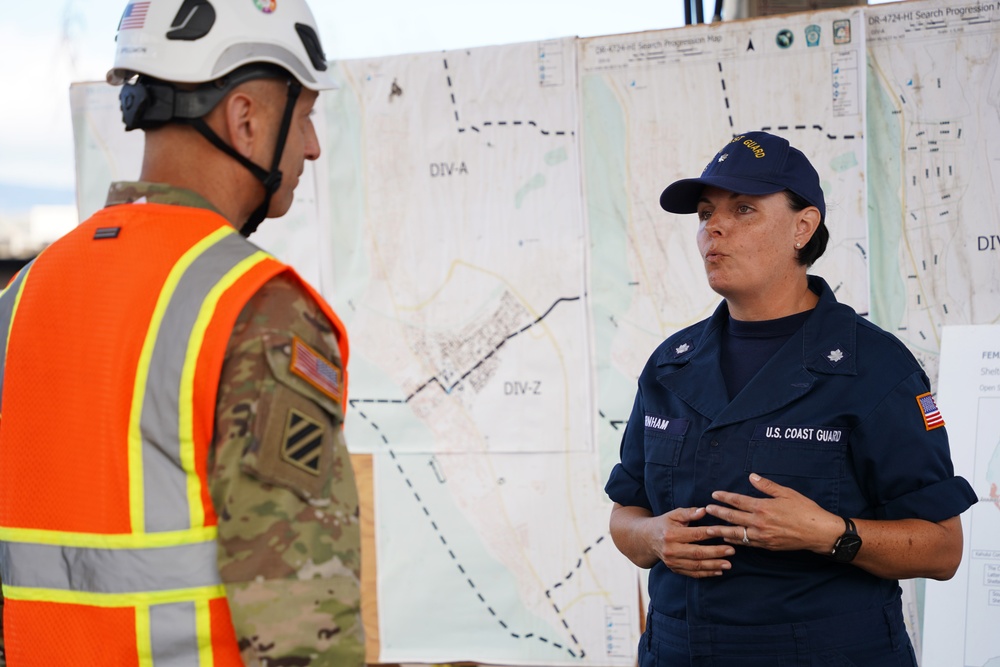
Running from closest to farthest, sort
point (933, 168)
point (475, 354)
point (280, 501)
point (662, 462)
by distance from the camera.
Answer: point (280, 501), point (662, 462), point (933, 168), point (475, 354)

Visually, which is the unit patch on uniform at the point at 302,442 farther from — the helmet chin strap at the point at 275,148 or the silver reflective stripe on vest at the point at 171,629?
the helmet chin strap at the point at 275,148

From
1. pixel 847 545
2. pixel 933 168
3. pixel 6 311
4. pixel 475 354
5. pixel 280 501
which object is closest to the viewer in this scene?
pixel 280 501

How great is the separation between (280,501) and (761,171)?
4.04ft

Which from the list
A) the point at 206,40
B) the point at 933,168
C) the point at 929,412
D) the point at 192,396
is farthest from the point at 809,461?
the point at 933,168

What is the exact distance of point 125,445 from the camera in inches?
42.8

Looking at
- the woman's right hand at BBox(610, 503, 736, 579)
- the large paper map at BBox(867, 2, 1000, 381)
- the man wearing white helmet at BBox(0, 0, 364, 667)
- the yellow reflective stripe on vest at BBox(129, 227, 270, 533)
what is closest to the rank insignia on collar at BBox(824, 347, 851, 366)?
the woman's right hand at BBox(610, 503, 736, 579)

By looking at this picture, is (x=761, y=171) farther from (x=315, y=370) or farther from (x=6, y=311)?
(x=6, y=311)

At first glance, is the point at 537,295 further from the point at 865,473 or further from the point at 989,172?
the point at 865,473

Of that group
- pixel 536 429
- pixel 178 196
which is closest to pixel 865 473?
pixel 178 196

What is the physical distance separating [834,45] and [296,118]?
2352mm

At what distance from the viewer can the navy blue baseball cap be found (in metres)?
1.87

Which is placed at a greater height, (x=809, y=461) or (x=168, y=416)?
(x=168, y=416)

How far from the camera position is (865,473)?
1688 mm

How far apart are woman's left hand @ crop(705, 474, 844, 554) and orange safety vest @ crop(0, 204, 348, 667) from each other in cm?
89
